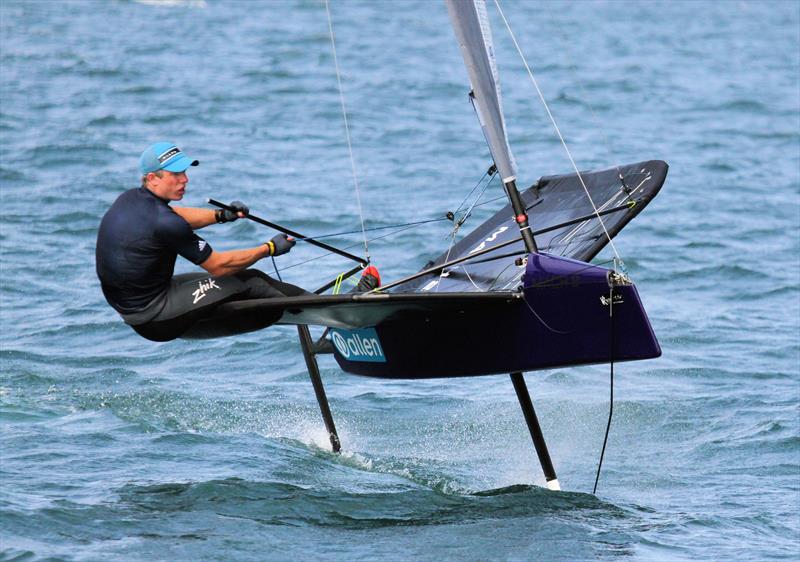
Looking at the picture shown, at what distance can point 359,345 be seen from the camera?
→ 7.69 metres

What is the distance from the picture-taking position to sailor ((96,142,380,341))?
21.0 feet

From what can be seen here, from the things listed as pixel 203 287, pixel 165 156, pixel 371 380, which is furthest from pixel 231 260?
pixel 371 380

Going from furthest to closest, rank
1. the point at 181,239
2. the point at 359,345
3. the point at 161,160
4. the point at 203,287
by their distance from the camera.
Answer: the point at 359,345 → the point at 203,287 → the point at 161,160 → the point at 181,239

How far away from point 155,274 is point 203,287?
0.80ft

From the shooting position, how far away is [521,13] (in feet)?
114

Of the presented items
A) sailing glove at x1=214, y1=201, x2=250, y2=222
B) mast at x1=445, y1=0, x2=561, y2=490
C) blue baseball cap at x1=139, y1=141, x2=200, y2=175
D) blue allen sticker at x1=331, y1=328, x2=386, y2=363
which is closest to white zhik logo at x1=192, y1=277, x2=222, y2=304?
sailing glove at x1=214, y1=201, x2=250, y2=222

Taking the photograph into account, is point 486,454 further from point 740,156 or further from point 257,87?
point 257,87

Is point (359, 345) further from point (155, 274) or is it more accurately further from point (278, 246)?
point (155, 274)

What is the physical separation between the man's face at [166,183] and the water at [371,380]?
5.15 feet

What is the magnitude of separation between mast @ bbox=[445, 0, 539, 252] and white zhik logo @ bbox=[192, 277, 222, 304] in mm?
1583

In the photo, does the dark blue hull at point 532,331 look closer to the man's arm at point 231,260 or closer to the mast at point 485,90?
the mast at point 485,90

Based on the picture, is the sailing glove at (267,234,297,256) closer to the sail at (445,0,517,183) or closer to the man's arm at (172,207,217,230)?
the man's arm at (172,207,217,230)

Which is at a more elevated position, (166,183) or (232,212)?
(166,183)

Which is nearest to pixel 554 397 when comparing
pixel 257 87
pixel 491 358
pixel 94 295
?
pixel 491 358
